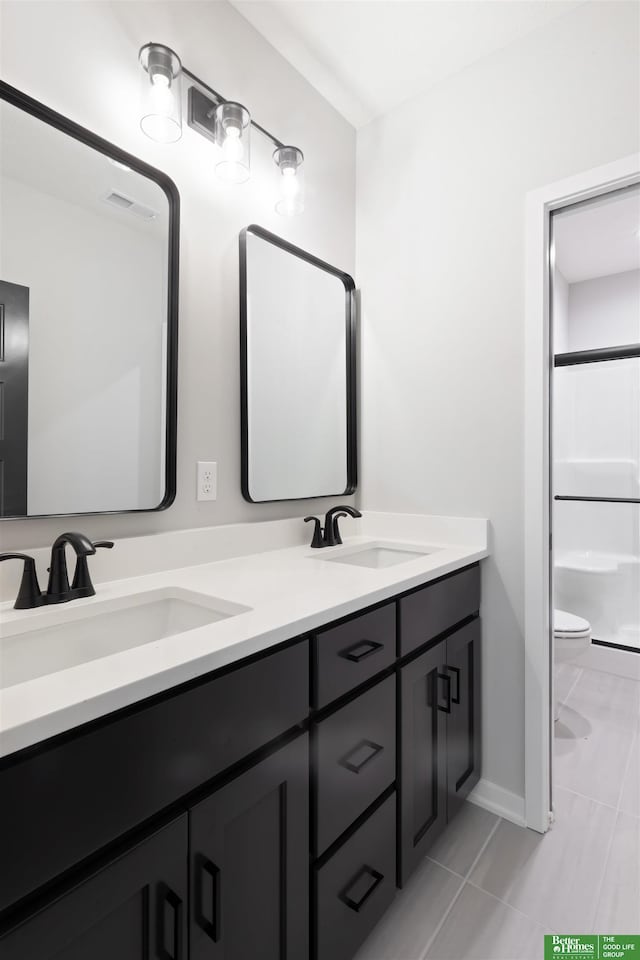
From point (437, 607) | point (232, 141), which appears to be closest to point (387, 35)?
point (232, 141)

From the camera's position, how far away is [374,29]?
1594 millimetres

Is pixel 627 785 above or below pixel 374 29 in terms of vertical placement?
below

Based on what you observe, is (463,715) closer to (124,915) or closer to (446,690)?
(446,690)

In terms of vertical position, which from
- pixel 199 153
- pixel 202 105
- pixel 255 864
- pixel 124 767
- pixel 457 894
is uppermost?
pixel 202 105

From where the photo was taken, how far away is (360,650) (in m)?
1.08

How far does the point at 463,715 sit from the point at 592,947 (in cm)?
57

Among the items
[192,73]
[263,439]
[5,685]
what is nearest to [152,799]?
[5,685]

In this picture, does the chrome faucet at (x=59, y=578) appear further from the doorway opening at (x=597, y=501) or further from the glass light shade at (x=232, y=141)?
the doorway opening at (x=597, y=501)

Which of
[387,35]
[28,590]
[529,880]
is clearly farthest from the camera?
[387,35]

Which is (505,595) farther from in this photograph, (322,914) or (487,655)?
(322,914)

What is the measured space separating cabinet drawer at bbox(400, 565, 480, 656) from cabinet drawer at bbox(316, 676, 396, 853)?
0.47 ft

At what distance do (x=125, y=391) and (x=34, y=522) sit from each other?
1.26 ft

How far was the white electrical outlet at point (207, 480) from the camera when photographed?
1.43 meters

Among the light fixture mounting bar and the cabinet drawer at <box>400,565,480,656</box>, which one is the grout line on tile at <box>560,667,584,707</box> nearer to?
the cabinet drawer at <box>400,565,480,656</box>
